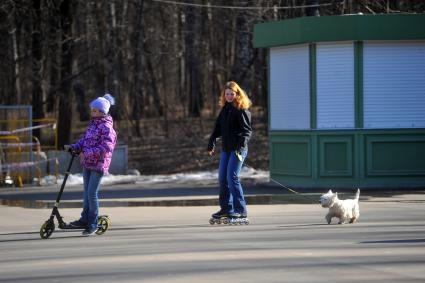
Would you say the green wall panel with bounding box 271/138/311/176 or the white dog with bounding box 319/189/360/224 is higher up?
the green wall panel with bounding box 271/138/311/176

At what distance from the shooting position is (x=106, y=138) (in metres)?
12.2

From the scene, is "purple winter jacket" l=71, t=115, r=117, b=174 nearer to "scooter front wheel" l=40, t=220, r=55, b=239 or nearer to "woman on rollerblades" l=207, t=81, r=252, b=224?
"scooter front wheel" l=40, t=220, r=55, b=239

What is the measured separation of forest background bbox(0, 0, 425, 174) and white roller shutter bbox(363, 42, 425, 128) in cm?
644

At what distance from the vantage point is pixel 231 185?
13273mm

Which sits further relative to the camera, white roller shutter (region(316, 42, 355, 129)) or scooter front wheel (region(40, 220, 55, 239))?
white roller shutter (region(316, 42, 355, 129))

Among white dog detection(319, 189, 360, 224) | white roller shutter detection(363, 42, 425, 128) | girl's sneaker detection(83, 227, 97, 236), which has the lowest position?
girl's sneaker detection(83, 227, 97, 236)

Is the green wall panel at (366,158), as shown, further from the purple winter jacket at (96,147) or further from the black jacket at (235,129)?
the purple winter jacket at (96,147)

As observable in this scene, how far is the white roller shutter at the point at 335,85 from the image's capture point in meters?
19.2

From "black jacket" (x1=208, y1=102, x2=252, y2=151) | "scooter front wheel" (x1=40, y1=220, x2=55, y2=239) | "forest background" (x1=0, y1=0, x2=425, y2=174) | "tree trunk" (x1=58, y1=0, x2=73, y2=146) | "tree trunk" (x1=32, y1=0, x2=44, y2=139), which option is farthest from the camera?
"forest background" (x1=0, y1=0, x2=425, y2=174)

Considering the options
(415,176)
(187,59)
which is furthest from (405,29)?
(187,59)

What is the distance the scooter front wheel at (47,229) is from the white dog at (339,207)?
3745 mm

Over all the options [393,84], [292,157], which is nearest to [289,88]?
[292,157]

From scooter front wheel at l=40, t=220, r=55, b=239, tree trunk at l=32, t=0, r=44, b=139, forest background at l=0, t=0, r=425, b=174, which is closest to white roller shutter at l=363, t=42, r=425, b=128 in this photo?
forest background at l=0, t=0, r=425, b=174

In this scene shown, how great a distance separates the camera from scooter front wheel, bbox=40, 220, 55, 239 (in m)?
12.1
